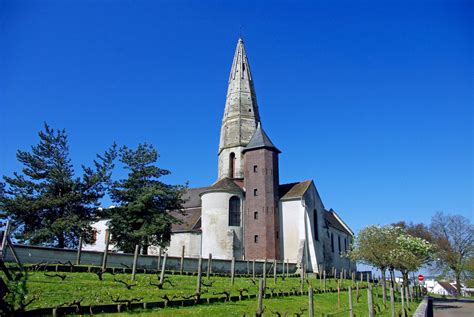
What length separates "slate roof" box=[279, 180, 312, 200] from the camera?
137 feet

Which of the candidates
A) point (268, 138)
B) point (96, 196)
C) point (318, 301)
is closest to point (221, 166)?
point (268, 138)

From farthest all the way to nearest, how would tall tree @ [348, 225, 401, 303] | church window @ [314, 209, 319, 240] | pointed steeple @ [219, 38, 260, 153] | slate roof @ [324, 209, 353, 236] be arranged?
1. slate roof @ [324, 209, 353, 236]
2. pointed steeple @ [219, 38, 260, 153]
3. church window @ [314, 209, 319, 240]
4. tall tree @ [348, 225, 401, 303]

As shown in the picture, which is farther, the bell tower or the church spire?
the church spire

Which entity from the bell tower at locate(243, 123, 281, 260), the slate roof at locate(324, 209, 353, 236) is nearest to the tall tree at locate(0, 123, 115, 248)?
the bell tower at locate(243, 123, 281, 260)

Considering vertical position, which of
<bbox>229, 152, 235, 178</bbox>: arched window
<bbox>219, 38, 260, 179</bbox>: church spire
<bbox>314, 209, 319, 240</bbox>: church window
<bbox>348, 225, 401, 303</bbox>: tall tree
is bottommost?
<bbox>348, 225, 401, 303</bbox>: tall tree

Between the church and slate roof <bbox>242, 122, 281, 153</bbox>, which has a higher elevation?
slate roof <bbox>242, 122, 281, 153</bbox>

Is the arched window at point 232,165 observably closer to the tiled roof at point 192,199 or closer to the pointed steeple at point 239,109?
the pointed steeple at point 239,109

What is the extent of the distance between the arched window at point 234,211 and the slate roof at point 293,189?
472cm

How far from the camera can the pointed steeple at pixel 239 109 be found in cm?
4953

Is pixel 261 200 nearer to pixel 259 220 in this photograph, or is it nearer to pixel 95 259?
pixel 259 220

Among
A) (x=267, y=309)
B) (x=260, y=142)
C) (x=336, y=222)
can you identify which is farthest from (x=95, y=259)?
(x=336, y=222)

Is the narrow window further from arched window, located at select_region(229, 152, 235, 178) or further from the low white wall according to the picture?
the low white wall

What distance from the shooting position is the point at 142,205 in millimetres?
33938

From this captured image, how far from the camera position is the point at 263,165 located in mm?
42344
